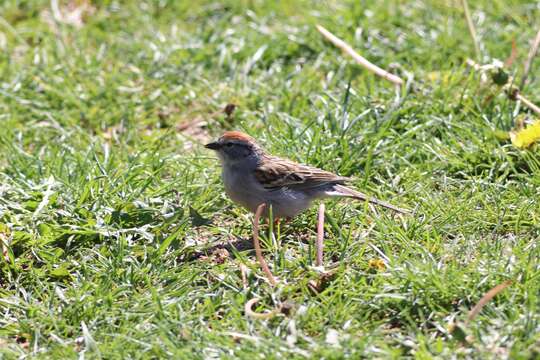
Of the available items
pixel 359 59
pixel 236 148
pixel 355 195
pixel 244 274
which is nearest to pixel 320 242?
pixel 244 274

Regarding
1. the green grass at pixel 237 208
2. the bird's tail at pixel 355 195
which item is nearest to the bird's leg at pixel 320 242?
the green grass at pixel 237 208

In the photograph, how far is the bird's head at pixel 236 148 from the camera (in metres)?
5.16

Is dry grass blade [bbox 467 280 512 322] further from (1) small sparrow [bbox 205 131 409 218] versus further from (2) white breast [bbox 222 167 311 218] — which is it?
(2) white breast [bbox 222 167 311 218]

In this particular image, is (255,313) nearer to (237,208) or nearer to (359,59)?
(237,208)

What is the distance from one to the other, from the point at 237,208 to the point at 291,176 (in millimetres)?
388

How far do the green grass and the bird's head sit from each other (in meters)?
0.27

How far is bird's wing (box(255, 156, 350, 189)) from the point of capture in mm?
5051

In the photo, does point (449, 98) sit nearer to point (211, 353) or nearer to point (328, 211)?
point (328, 211)

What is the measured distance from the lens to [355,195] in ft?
16.4

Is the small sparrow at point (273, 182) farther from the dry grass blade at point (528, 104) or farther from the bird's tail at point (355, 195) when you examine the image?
the dry grass blade at point (528, 104)

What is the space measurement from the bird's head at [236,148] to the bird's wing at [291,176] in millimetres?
95

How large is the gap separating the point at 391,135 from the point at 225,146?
Answer: 1132 mm

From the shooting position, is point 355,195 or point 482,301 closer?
point 482,301

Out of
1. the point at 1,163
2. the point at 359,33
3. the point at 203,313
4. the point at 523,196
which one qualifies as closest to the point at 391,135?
the point at 523,196
